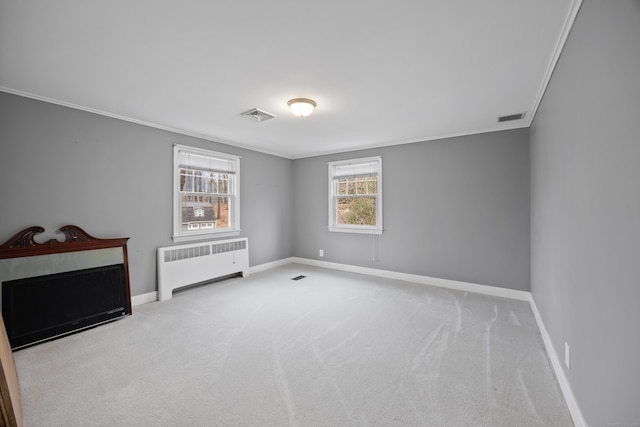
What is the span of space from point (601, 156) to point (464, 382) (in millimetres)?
1749

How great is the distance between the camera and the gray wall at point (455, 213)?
3.94 m

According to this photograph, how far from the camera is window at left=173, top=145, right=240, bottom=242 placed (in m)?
4.28

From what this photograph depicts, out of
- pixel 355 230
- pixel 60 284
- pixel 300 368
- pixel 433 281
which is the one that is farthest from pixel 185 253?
pixel 433 281

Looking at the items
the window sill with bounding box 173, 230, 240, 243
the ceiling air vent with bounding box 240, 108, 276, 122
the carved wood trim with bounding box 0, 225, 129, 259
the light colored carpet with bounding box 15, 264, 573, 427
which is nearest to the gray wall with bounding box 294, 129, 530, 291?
the light colored carpet with bounding box 15, 264, 573, 427

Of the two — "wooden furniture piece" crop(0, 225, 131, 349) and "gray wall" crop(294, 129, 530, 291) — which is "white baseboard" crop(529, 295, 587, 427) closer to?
"gray wall" crop(294, 129, 530, 291)

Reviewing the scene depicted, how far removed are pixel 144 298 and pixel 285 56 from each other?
143 inches

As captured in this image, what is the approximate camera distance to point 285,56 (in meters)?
2.18

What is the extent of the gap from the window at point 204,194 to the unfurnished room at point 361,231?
36 millimetres

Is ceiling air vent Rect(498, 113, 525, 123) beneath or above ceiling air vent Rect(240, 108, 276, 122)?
Result: beneath

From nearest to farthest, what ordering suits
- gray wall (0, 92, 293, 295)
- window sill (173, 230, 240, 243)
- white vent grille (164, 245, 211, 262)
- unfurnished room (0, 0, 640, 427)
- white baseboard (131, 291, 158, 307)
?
unfurnished room (0, 0, 640, 427), gray wall (0, 92, 293, 295), white baseboard (131, 291, 158, 307), white vent grille (164, 245, 211, 262), window sill (173, 230, 240, 243)

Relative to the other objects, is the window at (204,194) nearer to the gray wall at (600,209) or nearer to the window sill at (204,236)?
the window sill at (204,236)

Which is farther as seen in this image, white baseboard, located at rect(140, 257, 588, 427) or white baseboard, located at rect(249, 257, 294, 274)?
white baseboard, located at rect(249, 257, 294, 274)

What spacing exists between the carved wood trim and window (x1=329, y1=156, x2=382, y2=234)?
3.70 metres

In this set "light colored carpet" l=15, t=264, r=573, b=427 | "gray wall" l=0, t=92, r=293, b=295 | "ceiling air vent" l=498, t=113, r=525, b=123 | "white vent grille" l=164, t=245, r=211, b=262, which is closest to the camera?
"light colored carpet" l=15, t=264, r=573, b=427
